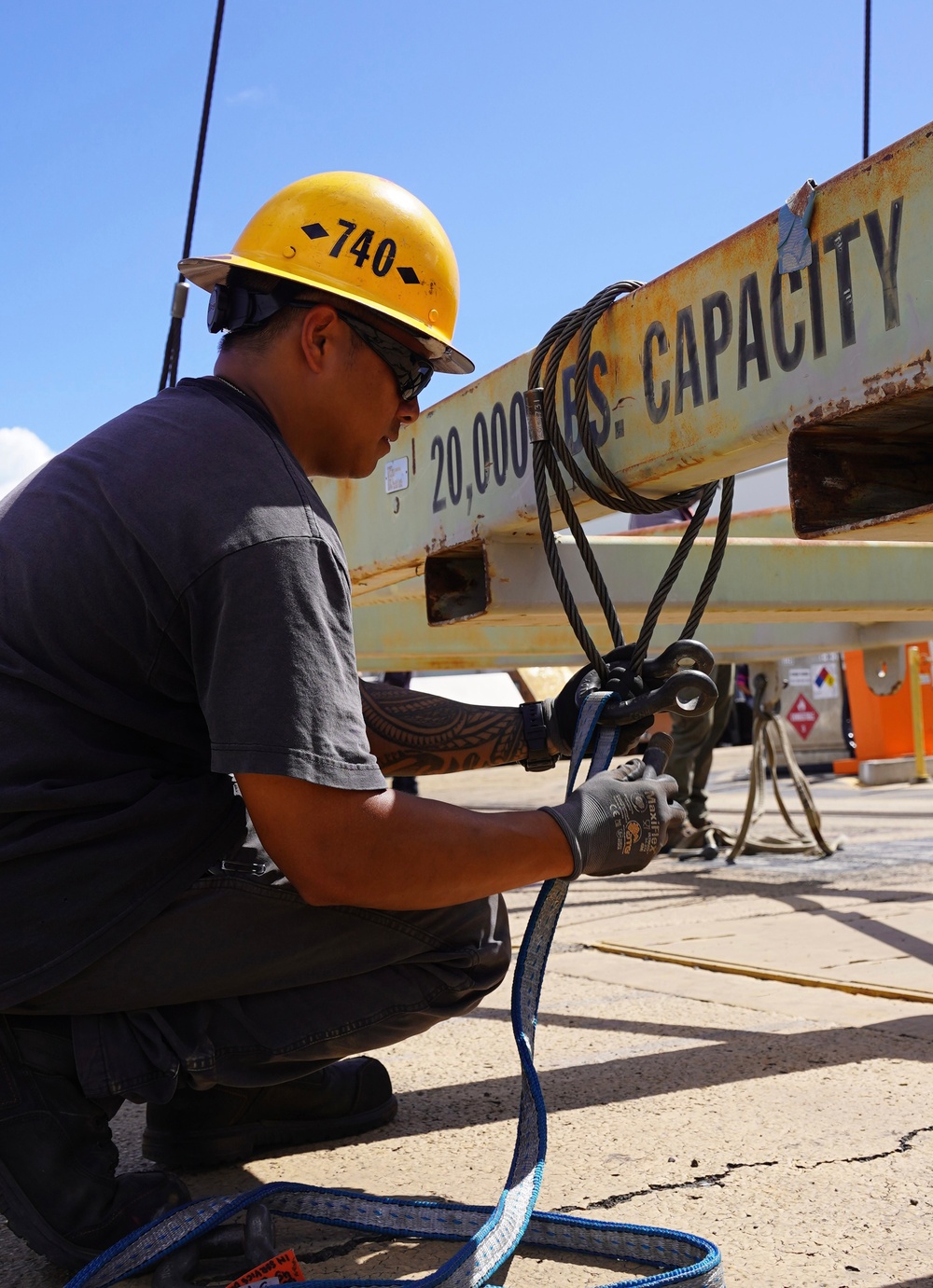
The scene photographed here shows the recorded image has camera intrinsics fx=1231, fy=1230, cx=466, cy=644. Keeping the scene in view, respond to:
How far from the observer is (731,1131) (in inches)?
72.9

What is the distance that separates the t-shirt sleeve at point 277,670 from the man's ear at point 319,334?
385mm

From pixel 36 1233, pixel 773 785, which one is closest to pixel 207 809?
pixel 36 1233

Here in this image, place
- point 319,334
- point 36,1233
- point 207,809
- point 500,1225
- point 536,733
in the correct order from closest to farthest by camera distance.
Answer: point 500,1225 < point 36,1233 < point 207,809 < point 319,334 < point 536,733

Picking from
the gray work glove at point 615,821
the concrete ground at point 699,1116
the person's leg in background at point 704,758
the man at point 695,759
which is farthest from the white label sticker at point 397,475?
the person's leg in background at point 704,758

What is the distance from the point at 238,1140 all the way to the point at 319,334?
3.94ft

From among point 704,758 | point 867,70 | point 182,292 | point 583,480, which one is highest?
point 867,70

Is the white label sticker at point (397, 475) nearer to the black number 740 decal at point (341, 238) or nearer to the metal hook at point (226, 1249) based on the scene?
the black number 740 decal at point (341, 238)

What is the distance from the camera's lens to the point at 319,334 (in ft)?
5.71

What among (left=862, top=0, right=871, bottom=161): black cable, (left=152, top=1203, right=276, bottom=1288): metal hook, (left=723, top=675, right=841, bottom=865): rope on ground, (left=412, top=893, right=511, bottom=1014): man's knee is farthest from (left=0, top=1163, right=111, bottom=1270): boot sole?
(left=723, top=675, right=841, bottom=865): rope on ground

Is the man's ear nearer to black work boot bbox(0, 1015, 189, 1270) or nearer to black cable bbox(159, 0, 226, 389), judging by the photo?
black work boot bbox(0, 1015, 189, 1270)

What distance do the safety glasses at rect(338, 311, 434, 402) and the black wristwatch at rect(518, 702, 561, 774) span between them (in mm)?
590

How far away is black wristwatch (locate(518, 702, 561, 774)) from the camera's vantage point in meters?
2.13

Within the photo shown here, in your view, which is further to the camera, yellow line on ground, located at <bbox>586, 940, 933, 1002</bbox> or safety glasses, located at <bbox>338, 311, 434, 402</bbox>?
yellow line on ground, located at <bbox>586, 940, 933, 1002</bbox>

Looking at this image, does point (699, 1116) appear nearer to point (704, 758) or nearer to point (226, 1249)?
point (226, 1249)
